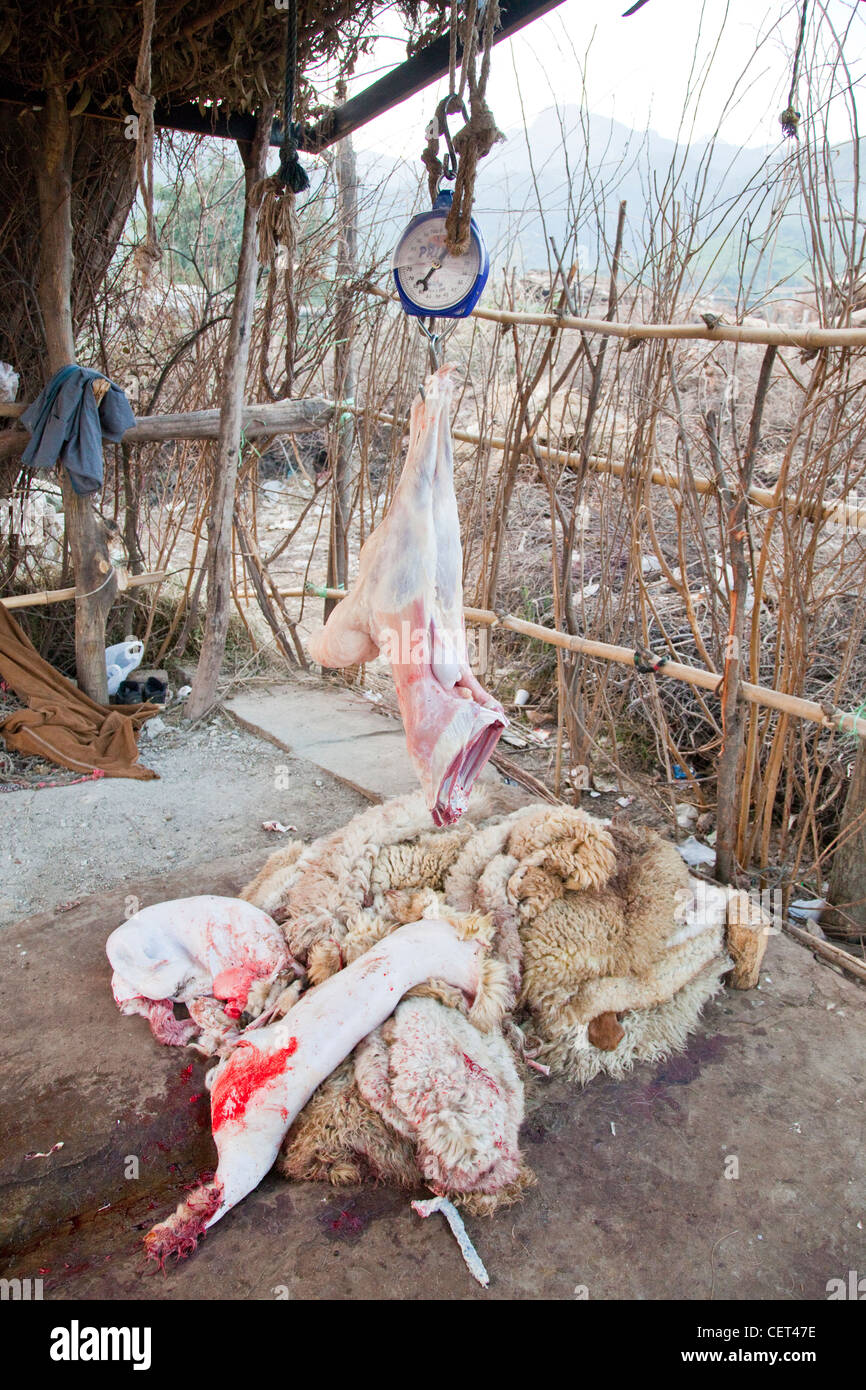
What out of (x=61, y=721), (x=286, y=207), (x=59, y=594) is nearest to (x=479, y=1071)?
(x=61, y=721)

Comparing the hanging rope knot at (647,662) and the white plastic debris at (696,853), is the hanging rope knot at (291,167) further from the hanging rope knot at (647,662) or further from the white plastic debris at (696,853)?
the white plastic debris at (696,853)

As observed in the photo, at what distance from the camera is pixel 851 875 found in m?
3.38

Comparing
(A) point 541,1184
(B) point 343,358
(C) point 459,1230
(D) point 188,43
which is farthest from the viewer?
(B) point 343,358

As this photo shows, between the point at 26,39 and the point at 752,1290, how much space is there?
18.3ft

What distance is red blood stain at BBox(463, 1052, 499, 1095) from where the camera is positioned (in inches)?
81.7

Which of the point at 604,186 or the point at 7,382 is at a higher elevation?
the point at 604,186

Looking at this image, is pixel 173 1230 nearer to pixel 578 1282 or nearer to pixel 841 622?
pixel 578 1282

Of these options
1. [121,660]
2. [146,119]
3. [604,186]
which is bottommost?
[121,660]

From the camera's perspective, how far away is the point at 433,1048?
2.08 metres

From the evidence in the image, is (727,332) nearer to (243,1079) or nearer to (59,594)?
(243,1079)

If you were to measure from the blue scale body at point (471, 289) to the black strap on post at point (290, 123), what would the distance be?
113 cm

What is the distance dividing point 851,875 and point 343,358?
4.35 metres

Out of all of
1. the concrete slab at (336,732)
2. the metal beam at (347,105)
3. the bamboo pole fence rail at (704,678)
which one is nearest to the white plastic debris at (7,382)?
the metal beam at (347,105)

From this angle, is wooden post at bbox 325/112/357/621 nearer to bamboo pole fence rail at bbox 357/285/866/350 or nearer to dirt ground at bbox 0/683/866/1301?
bamboo pole fence rail at bbox 357/285/866/350
